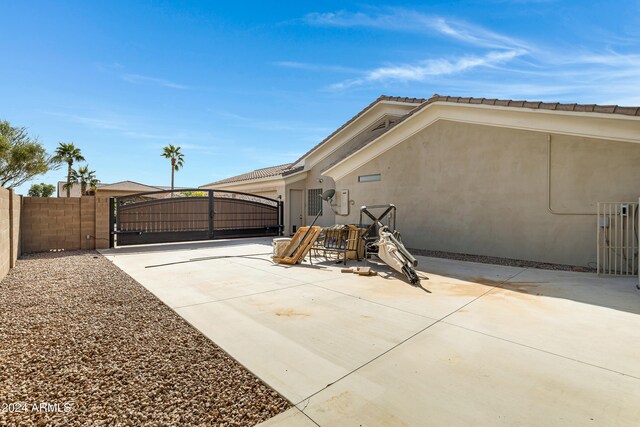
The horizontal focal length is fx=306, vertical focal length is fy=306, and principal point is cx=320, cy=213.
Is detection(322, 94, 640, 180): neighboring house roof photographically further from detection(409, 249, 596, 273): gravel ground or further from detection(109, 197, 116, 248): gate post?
detection(109, 197, 116, 248): gate post

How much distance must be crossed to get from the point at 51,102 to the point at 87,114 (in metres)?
3.45

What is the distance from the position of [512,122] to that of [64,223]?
46.8ft

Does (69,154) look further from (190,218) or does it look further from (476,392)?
(476,392)

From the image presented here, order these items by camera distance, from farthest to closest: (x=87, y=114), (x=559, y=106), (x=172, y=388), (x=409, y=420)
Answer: (x=87, y=114)
(x=559, y=106)
(x=172, y=388)
(x=409, y=420)

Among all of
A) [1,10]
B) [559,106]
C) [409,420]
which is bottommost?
[409,420]

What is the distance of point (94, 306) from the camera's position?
4.46 m

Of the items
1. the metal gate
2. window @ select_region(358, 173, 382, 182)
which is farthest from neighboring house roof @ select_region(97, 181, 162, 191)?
window @ select_region(358, 173, 382, 182)

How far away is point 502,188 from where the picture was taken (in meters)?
8.70

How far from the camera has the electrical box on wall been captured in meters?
13.0

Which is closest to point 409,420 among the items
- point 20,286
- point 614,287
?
point 614,287

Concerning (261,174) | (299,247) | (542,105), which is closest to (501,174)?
(542,105)

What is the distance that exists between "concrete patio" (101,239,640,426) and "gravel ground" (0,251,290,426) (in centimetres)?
24

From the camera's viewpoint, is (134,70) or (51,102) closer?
(134,70)

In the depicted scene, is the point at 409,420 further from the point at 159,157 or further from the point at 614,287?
the point at 159,157
